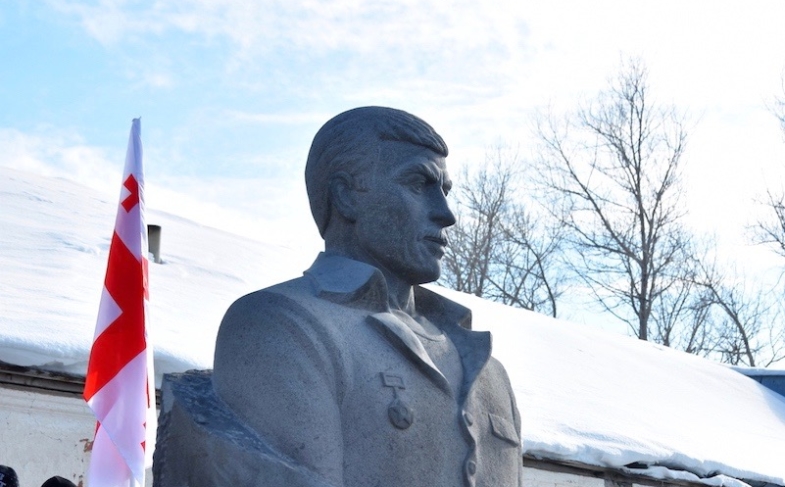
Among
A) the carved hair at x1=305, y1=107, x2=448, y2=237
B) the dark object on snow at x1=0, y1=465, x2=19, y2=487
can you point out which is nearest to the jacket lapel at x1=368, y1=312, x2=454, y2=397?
the carved hair at x1=305, y1=107, x2=448, y2=237

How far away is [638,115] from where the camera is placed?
74.5 feet

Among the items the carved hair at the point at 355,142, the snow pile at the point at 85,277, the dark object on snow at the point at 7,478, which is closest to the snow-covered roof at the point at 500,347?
the snow pile at the point at 85,277

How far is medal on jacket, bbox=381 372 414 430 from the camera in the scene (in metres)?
2.86

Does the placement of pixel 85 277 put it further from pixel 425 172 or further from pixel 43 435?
pixel 425 172

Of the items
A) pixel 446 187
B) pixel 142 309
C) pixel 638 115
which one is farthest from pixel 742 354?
pixel 446 187

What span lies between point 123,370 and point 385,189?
2.71 meters

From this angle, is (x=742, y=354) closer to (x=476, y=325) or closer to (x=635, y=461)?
(x=476, y=325)

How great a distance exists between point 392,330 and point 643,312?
19.4 meters

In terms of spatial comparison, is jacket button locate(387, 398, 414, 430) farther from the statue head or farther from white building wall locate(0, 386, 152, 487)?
white building wall locate(0, 386, 152, 487)

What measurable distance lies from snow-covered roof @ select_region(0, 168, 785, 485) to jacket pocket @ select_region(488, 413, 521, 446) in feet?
10.8

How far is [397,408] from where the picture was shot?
2867 mm

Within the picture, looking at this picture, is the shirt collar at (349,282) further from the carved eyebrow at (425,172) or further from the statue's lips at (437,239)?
the carved eyebrow at (425,172)

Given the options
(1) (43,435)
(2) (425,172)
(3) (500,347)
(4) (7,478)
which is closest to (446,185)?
(2) (425,172)

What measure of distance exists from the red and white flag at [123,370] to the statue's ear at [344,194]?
2550 mm
